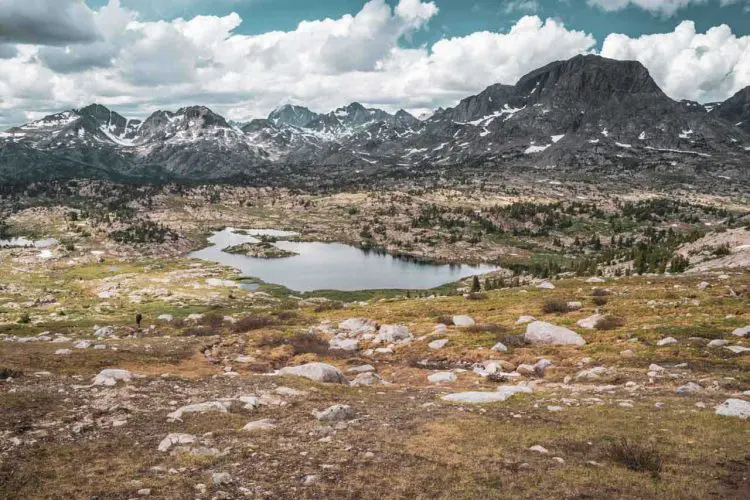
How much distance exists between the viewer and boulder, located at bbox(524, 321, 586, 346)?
47938 mm

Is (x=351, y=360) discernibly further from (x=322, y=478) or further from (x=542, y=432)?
(x=322, y=478)

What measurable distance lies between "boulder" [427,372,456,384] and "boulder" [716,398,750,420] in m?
18.3

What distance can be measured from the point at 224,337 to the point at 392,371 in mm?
28816

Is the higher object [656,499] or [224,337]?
[656,499]

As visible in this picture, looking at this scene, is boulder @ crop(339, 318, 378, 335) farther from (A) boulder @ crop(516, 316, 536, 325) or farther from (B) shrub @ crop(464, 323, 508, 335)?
(A) boulder @ crop(516, 316, 536, 325)

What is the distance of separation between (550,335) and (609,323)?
292 inches

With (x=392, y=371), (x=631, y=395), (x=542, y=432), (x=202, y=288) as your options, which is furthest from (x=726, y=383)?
(x=202, y=288)

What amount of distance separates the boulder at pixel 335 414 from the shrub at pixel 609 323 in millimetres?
35007

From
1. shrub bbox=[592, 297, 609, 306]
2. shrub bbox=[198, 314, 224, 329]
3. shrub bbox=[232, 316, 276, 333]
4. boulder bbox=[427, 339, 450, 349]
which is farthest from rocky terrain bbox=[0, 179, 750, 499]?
shrub bbox=[198, 314, 224, 329]

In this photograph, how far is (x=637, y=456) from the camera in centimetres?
1953

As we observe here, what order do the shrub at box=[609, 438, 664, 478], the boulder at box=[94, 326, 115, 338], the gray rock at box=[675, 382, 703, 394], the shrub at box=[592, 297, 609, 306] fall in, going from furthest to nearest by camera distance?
the boulder at box=[94, 326, 115, 338] → the shrub at box=[592, 297, 609, 306] → the gray rock at box=[675, 382, 703, 394] → the shrub at box=[609, 438, 664, 478]

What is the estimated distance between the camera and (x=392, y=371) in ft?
149

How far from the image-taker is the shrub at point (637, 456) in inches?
742

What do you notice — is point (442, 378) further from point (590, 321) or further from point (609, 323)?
point (590, 321)
